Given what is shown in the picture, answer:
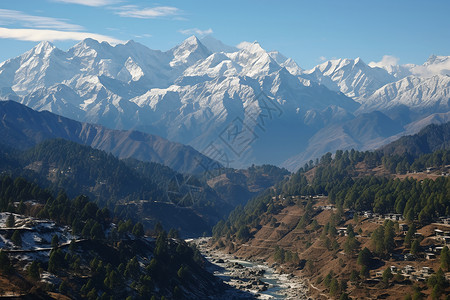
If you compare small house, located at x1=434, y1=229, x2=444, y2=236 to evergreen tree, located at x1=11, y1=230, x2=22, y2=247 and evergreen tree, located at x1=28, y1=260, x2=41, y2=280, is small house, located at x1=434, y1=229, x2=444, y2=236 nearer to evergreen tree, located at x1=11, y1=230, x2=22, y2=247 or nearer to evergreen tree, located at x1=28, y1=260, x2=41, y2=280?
evergreen tree, located at x1=28, y1=260, x2=41, y2=280

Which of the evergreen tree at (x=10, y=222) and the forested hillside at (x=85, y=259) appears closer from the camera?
the forested hillside at (x=85, y=259)

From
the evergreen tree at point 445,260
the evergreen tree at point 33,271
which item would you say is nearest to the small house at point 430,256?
the evergreen tree at point 445,260

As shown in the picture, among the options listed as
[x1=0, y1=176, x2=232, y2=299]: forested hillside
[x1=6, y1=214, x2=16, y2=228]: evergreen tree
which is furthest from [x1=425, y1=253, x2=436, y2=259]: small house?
[x1=6, y1=214, x2=16, y2=228]: evergreen tree

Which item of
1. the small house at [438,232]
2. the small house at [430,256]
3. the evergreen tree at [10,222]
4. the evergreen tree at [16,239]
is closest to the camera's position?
the evergreen tree at [16,239]

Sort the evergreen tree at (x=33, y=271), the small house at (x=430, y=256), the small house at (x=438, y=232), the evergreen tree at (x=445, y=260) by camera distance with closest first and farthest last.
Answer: the evergreen tree at (x=33, y=271), the evergreen tree at (x=445, y=260), the small house at (x=430, y=256), the small house at (x=438, y=232)

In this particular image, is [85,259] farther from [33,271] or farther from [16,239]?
[33,271]

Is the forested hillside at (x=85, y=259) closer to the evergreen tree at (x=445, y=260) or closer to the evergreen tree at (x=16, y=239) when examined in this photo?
the evergreen tree at (x=16, y=239)

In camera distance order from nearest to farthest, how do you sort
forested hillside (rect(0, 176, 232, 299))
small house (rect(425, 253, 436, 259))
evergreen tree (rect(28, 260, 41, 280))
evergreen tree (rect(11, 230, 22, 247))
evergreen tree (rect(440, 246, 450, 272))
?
evergreen tree (rect(28, 260, 41, 280)) → forested hillside (rect(0, 176, 232, 299)) → evergreen tree (rect(11, 230, 22, 247)) → evergreen tree (rect(440, 246, 450, 272)) → small house (rect(425, 253, 436, 259))

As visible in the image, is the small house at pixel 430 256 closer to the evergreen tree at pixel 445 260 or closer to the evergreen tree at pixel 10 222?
the evergreen tree at pixel 445 260

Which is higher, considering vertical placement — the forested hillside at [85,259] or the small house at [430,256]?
the small house at [430,256]

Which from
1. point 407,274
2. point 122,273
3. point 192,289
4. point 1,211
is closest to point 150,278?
point 122,273

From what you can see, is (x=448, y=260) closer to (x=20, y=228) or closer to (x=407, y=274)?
(x=407, y=274)

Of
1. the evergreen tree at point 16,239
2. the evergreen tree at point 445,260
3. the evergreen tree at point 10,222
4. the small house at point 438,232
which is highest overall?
the small house at point 438,232
